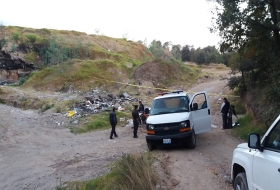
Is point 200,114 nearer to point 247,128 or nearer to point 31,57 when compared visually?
point 247,128

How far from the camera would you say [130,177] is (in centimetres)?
696

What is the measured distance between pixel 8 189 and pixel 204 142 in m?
7.33

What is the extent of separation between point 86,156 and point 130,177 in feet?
21.0

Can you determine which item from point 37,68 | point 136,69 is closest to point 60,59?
point 37,68

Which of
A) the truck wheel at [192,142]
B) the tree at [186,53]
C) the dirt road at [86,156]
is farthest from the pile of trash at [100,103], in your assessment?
the tree at [186,53]

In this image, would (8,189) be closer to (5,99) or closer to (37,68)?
(5,99)

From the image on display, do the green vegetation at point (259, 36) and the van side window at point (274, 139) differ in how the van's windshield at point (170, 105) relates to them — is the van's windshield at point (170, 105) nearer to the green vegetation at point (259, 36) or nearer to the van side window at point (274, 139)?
the green vegetation at point (259, 36)

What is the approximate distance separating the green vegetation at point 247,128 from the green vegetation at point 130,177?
685 centimetres

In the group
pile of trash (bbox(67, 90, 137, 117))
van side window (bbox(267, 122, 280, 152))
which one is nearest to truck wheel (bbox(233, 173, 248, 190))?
van side window (bbox(267, 122, 280, 152))

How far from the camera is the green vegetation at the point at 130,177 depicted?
669cm

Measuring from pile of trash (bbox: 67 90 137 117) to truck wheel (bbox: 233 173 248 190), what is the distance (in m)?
17.5

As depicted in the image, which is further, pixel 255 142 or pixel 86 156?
pixel 86 156

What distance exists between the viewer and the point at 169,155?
33.4 ft

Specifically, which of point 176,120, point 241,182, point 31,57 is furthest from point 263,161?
point 31,57
